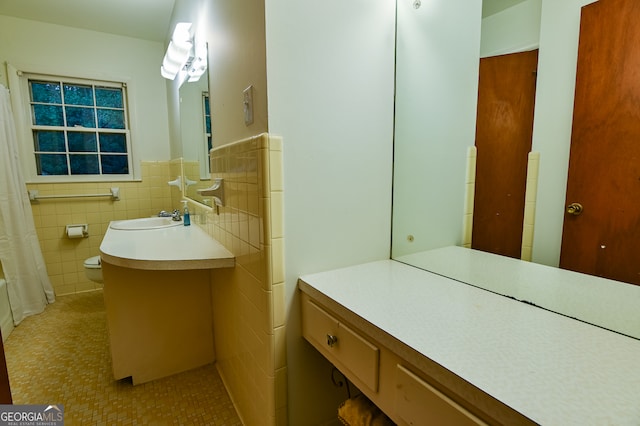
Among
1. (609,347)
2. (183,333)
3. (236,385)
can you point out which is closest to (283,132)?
(609,347)

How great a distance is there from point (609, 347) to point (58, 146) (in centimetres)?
386

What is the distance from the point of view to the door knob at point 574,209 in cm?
74

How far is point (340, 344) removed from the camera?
2.82ft

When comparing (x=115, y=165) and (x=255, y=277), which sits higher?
(x=115, y=165)

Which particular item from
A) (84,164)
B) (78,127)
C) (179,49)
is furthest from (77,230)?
(179,49)

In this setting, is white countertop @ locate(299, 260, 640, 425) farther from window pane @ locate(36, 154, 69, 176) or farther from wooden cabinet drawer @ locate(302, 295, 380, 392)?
window pane @ locate(36, 154, 69, 176)

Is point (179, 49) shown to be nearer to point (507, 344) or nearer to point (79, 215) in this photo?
Result: point (79, 215)

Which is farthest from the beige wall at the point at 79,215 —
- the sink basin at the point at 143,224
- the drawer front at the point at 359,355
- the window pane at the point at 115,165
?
the drawer front at the point at 359,355

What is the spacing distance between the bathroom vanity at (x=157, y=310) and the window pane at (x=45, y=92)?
6.26 feet

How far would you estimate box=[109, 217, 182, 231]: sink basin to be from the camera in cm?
203

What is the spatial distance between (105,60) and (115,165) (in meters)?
0.99

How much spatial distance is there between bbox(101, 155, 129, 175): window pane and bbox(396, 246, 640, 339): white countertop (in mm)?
3193

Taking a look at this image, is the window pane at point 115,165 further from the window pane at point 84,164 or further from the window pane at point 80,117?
the window pane at point 80,117

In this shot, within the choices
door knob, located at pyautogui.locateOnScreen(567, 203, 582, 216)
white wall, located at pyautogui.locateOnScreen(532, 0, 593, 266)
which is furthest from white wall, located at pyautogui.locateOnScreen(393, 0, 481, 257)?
door knob, located at pyautogui.locateOnScreen(567, 203, 582, 216)
